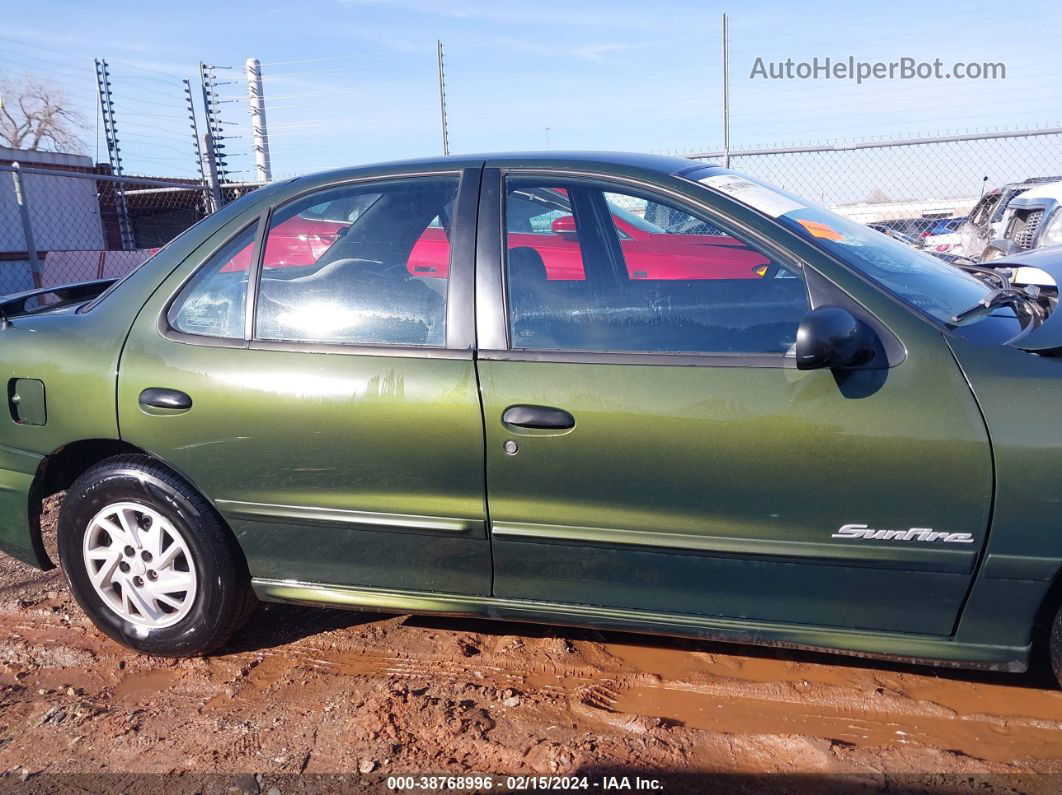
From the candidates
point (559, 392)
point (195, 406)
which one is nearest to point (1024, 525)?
point (559, 392)

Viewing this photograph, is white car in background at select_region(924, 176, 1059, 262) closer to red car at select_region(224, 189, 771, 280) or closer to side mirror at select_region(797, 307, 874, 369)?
red car at select_region(224, 189, 771, 280)

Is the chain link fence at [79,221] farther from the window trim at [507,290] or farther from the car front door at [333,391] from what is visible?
the window trim at [507,290]

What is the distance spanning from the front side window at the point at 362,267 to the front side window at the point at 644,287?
0.26 meters

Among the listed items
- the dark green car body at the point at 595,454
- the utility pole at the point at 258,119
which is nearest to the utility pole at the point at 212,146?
the utility pole at the point at 258,119

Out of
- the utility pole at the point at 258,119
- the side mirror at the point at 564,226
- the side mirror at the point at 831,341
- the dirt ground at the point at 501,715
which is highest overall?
the utility pole at the point at 258,119

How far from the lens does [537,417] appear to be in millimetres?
2504

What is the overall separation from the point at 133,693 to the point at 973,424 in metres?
2.68

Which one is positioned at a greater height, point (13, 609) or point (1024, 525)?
point (1024, 525)

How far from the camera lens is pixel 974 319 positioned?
245 cm

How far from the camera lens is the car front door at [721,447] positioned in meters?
2.30

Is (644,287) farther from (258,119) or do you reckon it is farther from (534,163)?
(258,119)

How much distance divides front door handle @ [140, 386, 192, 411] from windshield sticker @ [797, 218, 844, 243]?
2018 millimetres

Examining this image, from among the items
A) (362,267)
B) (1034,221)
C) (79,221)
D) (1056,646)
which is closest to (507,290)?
(362,267)

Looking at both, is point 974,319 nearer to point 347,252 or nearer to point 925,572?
point 925,572
